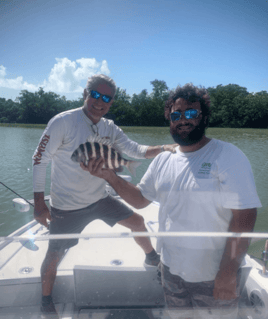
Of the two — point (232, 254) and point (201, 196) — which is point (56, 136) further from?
point (232, 254)

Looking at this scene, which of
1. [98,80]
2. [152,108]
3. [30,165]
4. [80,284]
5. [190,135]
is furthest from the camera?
[30,165]

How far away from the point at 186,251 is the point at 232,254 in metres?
0.22

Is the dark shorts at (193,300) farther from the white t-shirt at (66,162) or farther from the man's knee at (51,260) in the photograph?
the white t-shirt at (66,162)

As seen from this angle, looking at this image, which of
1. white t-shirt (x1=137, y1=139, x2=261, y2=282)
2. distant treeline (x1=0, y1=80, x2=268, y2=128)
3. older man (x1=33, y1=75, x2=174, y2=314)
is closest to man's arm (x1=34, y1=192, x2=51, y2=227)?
older man (x1=33, y1=75, x2=174, y2=314)

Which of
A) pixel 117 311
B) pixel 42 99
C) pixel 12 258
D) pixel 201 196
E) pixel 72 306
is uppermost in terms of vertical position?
pixel 42 99

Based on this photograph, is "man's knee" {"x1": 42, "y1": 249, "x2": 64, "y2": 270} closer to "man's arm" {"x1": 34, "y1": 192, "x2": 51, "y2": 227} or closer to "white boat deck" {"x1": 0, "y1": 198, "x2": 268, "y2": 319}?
"white boat deck" {"x1": 0, "y1": 198, "x2": 268, "y2": 319}

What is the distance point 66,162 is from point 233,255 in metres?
1.37

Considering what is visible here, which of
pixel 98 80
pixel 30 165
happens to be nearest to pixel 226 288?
pixel 98 80

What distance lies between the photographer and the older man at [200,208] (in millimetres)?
1086

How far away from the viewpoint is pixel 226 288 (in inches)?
44.7

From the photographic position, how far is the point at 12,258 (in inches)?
49.1

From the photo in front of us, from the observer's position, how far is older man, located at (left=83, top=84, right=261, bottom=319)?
3.56ft

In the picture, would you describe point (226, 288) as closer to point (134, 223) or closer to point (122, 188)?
point (122, 188)

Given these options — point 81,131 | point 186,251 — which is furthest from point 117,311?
point 81,131
